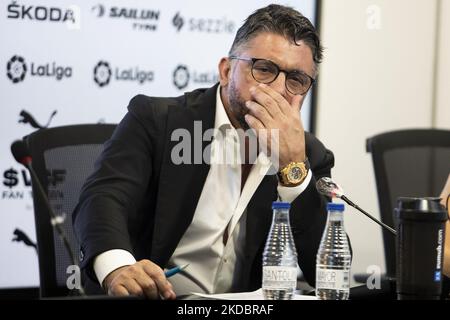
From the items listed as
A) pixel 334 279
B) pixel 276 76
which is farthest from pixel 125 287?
pixel 276 76

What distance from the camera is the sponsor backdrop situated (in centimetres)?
381

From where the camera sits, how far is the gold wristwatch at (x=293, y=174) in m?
2.42

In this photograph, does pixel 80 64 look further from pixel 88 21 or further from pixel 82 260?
pixel 82 260

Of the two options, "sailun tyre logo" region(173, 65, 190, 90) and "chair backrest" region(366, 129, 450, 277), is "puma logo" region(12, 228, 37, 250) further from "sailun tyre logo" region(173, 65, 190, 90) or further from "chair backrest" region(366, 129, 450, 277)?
"chair backrest" region(366, 129, 450, 277)

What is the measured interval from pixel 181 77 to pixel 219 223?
5.67 feet

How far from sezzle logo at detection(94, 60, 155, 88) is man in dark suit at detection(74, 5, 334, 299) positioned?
1.40m

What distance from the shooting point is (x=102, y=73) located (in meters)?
4.01

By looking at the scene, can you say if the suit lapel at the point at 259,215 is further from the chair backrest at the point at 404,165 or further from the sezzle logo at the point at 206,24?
the sezzle logo at the point at 206,24

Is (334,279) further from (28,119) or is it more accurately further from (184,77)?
(184,77)

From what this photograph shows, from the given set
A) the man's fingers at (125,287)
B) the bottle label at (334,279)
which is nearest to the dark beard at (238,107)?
the bottle label at (334,279)

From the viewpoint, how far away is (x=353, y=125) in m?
4.62

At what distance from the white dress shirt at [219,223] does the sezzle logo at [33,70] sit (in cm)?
148

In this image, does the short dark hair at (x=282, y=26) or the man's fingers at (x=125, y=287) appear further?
the short dark hair at (x=282, y=26)

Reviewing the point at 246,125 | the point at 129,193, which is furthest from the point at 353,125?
the point at 129,193
